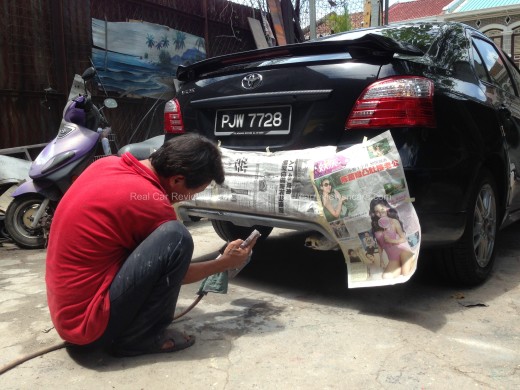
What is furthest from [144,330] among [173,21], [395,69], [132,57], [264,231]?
[173,21]

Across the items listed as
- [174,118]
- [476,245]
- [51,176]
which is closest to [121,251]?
[174,118]

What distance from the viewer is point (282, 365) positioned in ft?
6.72

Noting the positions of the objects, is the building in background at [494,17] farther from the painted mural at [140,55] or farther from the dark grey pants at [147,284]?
the dark grey pants at [147,284]

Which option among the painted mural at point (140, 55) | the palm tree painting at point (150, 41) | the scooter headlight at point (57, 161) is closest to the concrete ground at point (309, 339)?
the scooter headlight at point (57, 161)

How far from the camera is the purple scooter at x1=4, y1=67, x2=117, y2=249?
416cm

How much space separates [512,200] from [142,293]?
8.67 feet

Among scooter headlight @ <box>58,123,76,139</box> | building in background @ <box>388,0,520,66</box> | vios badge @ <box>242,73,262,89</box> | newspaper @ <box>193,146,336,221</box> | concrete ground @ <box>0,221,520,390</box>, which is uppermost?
building in background @ <box>388,0,520,66</box>

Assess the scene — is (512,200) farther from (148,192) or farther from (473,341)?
(148,192)

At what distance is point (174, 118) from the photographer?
324 cm

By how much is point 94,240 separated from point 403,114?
153 cm

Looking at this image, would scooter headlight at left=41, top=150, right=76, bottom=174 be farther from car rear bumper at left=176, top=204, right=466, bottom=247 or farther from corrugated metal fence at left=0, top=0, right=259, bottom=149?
car rear bumper at left=176, top=204, right=466, bottom=247

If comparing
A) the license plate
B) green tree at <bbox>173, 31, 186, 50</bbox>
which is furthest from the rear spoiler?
green tree at <bbox>173, 31, 186, 50</bbox>

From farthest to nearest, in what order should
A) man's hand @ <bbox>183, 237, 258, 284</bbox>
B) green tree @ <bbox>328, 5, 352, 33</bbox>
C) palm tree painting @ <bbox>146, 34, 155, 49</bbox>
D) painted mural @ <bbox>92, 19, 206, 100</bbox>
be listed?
green tree @ <bbox>328, 5, 352, 33</bbox> < palm tree painting @ <bbox>146, 34, 155, 49</bbox> < painted mural @ <bbox>92, 19, 206, 100</bbox> < man's hand @ <bbox>183, 237, 258, 284</bbox>

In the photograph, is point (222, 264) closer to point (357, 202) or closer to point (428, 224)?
point (357, 202)
